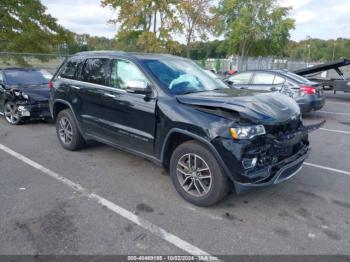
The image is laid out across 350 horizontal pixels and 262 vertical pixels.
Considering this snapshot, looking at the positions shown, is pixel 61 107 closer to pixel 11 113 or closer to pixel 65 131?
pixel 65 131

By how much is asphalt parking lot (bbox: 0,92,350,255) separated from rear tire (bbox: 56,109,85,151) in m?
0.34

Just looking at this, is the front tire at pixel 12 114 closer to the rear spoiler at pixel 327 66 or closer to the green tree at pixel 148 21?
the rear spoiler at pixel 327 66

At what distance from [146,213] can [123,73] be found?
2.11m

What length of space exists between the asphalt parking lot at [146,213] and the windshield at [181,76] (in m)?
1.40

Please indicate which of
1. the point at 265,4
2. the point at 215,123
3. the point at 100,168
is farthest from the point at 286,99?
the point at 265,4

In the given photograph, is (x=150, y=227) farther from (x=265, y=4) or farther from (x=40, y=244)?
(x=265, y=4)

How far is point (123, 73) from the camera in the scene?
14.3 ft

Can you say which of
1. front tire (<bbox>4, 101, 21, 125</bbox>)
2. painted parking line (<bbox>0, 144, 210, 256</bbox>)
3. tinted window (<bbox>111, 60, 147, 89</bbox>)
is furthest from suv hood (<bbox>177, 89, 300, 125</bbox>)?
front tire (<bbox>4, 101, 21, 125</bbox>)

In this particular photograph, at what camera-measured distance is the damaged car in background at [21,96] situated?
7465mm

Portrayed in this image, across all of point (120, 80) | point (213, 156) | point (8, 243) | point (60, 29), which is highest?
point (60, 29)

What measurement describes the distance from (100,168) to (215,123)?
7.84 ft

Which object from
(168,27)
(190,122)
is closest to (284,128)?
(190,122)

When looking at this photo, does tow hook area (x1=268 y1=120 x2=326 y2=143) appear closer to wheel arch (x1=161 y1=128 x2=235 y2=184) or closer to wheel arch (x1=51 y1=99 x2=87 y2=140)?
wheel arch (x1=161 y1=128 x2=235 y2=184)

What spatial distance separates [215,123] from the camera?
125 inches
